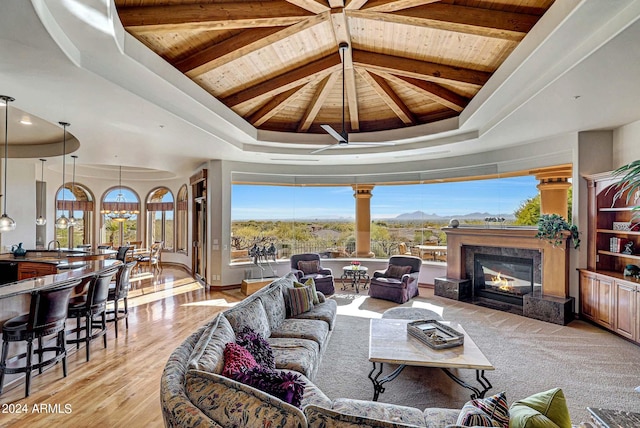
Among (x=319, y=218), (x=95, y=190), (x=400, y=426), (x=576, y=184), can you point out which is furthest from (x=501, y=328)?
(x=95, y=190)

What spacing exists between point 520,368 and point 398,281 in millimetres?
2866

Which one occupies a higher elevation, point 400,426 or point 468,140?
point 468,140

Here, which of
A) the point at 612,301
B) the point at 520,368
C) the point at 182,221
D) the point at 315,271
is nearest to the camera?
the point at 520,368

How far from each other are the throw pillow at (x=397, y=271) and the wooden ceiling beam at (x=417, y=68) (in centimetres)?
375

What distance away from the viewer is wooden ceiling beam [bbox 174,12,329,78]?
3092 millimetres

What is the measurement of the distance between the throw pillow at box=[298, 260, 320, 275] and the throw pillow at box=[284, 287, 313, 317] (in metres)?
2.60

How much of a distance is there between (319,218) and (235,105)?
4265 mm

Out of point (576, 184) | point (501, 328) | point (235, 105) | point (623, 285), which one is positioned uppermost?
point (235, 105)

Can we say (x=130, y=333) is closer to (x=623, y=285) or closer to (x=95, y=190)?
(x=623, y=285)

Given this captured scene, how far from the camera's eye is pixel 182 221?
1092 centimetres

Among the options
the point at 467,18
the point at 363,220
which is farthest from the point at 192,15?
the point at 363,220

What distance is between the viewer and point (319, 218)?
331 inches

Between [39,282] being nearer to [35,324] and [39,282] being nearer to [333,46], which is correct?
[35,324]

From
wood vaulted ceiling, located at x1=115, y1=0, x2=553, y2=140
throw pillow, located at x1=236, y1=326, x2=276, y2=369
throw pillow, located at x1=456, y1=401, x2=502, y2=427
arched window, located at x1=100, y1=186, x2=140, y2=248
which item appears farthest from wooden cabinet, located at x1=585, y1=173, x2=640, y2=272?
arched window, located at x1=100, y1=186, x2=140, y2=248
